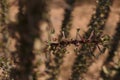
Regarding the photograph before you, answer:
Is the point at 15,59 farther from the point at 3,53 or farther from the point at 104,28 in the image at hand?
the point at 104,28

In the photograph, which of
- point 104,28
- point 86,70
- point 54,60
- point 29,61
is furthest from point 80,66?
point 29,61

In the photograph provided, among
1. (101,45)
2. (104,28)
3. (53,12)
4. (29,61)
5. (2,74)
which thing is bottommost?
(29,61)

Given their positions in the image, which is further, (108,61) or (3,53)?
(108,61)

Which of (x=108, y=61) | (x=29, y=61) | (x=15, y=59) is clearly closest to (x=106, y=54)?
(x=108, y=61)

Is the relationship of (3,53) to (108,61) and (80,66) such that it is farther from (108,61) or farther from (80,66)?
(108,61)

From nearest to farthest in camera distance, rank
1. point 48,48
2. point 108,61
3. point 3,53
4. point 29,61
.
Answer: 1. point 29,61
2. point 48,48
3. point 3,53
4. point 108,61

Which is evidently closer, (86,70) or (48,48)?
(48,48)

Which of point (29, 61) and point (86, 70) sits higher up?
point (86, 70)

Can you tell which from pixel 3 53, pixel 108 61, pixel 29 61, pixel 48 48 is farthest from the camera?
pixel 108 61

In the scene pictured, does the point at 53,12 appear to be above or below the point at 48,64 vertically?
above
